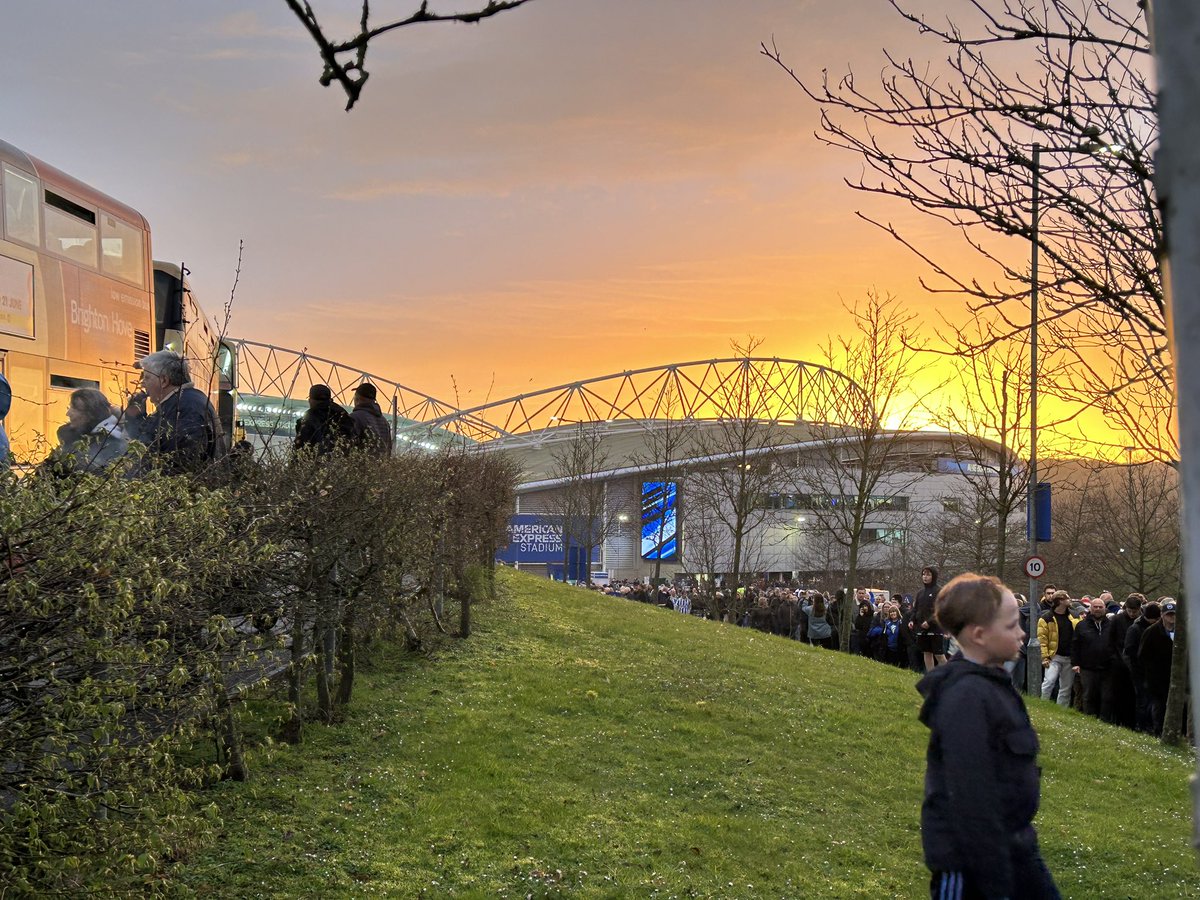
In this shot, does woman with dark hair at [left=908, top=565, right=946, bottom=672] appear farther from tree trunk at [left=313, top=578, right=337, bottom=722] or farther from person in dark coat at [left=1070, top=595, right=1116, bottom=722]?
tree trunk at [left=313, top=578, right=337, bottom=722]

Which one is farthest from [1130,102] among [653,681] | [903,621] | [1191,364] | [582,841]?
[903,621]

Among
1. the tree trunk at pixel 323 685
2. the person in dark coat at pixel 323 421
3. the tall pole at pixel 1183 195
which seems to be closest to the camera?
the tall pole at pixel 1183 195

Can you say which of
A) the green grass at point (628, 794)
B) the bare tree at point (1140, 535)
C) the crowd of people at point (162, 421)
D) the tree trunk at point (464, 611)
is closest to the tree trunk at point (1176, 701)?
the green grass at point (628, 794)

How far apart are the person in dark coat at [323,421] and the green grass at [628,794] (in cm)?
239

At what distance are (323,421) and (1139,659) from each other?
10.7 m

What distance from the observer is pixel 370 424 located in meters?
10.7

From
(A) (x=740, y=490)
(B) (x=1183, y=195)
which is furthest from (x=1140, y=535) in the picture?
(B) (x=1183, y=195)

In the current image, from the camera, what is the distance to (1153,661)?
13.9 meters

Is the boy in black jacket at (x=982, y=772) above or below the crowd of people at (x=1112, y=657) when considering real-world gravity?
above

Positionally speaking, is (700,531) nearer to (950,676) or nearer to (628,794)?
(628,794)

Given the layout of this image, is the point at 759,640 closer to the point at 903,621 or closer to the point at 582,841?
the point at 903,621

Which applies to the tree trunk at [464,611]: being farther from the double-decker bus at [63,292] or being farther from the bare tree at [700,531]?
the bare tree at [700,531]

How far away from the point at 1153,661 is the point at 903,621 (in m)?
6.49

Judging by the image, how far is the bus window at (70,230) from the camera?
12.5 metres
